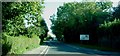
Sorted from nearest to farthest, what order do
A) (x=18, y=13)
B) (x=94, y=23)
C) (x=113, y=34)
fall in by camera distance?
(x=18, y=13)
(x=113, y=34)
(x=94, y=23)

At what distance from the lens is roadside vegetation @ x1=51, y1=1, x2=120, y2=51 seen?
169 feet

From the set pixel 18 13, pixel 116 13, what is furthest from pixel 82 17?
pixel 18 13

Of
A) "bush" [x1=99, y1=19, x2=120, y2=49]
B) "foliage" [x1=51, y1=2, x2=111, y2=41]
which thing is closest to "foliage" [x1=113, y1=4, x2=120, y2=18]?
"foliage" [x1=51, y1=2, x2=111, y2=41]

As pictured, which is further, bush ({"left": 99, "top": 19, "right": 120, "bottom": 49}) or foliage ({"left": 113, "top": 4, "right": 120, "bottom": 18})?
foliage ({"left": 113, "top": 4, "right": 120, "bottom": 18})

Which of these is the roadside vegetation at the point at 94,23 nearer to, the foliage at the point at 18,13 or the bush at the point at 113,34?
the bush at the point at 113,34

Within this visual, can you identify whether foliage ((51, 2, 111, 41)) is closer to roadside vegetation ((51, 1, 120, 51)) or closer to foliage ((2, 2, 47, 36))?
roadside vegetation ((51, 1, 120, 51))

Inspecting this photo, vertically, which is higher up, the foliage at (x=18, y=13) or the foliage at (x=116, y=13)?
the foliage at (x=116, y=13)

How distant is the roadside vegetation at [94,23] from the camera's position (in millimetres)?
51375

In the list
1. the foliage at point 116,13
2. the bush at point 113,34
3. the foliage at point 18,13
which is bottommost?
the bush at point 113,34

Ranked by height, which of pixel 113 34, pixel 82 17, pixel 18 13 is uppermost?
pixel 82 17

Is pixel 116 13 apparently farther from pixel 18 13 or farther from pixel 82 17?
pixel 18 13

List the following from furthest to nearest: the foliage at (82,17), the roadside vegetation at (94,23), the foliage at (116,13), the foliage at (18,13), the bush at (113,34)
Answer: the foliage at (116,13) < the foliage at (82,17) < the roadside vegetation at (94,23) < the bush at (113,34) < the foliage at (18,13)

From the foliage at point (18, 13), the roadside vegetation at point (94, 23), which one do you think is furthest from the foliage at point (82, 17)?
the foliage at point (18, 13)

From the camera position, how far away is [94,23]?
73188 mm
